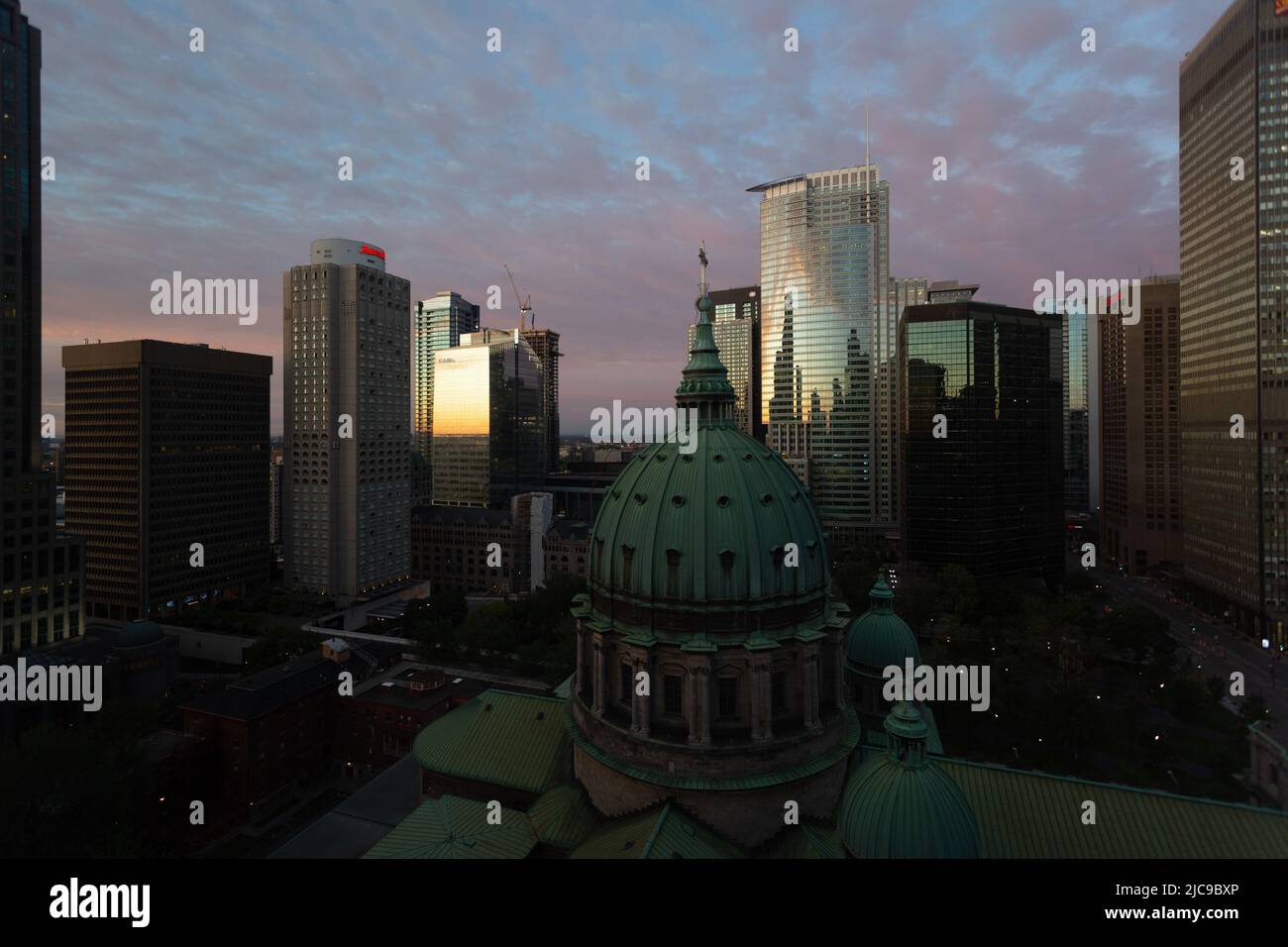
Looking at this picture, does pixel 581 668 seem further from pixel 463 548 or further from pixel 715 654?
pixel 463 548

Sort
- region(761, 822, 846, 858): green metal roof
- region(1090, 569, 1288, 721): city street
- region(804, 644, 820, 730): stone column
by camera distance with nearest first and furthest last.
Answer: region(761, 822, 846, 858): green metal roof < region(804, 644, 820, 730): stone column < region(1090, 569, 1288, 721): city street

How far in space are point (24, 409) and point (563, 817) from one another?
364ft

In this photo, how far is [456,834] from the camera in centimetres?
3550

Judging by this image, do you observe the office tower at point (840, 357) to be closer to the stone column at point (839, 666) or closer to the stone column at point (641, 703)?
the stone column at point (839, 666)

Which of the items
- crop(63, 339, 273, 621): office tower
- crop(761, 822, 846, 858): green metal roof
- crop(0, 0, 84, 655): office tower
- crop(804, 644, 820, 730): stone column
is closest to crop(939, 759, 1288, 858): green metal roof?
crop(761, 822, 846, 858): green metal roof

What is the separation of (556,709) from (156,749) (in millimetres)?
44354

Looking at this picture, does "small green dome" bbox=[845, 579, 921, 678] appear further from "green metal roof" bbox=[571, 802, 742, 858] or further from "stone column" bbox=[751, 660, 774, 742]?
"green metal roof" bbox=[571, 802, 742, 858]

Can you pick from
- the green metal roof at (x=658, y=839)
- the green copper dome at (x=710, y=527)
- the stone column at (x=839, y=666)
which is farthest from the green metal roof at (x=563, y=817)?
the stone column at (x=839, y=666)

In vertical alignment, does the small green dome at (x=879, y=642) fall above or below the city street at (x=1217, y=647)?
above

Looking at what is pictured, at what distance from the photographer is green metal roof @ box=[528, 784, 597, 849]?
37094mm

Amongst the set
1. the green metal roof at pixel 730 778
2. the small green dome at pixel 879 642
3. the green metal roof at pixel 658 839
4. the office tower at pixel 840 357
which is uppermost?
the office tower at pixel 840 357

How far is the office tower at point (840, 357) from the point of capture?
18375 centimetres

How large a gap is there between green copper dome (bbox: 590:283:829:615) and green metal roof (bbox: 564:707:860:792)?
26.4 feet

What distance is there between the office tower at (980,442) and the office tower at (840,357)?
40.0m
